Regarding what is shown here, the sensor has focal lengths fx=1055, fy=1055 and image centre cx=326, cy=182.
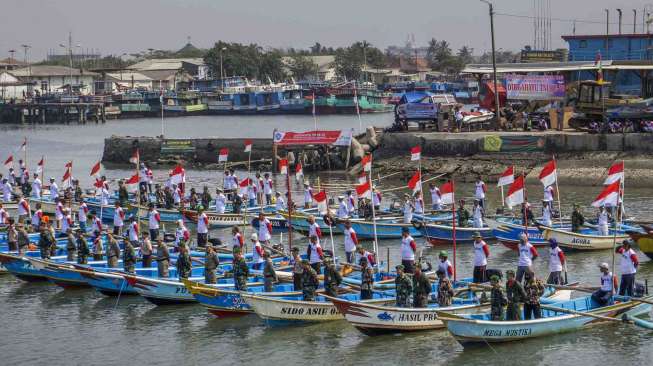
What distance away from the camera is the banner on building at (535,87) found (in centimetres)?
6475

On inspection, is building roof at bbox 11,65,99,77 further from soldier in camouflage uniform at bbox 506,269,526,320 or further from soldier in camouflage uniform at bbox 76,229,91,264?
soldier in camouflage uniform at bbox 506,269,526,320

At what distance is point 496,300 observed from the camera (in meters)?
24.3

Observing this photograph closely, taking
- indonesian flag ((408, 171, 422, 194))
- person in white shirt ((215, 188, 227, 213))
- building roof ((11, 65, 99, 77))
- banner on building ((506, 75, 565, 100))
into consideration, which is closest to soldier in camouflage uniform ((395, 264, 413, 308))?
indonesian flag ((408, 171, 422, 194))

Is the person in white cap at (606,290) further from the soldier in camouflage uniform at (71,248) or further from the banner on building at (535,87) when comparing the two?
the banner on building at (535,87)

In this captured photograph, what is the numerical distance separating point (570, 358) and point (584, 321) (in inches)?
63.7

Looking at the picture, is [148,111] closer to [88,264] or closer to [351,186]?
[351,186]

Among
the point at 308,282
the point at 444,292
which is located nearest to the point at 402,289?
the point at 444,292

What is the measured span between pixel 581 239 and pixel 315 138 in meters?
31.6

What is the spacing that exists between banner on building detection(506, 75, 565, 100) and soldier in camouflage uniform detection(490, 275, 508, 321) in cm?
4235

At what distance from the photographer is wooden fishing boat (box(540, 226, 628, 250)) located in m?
36.3

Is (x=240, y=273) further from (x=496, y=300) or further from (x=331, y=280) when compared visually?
(x=496, y=300)

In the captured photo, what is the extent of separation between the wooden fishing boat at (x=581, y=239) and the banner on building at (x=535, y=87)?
1153 inches

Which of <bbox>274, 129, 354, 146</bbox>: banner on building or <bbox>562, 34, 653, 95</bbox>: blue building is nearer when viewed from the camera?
<bbox>274, 129, 354, 146</bbox>: banner on building

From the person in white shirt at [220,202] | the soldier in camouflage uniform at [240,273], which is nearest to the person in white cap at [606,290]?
the soldier in camouflage uniform at [240,273]
